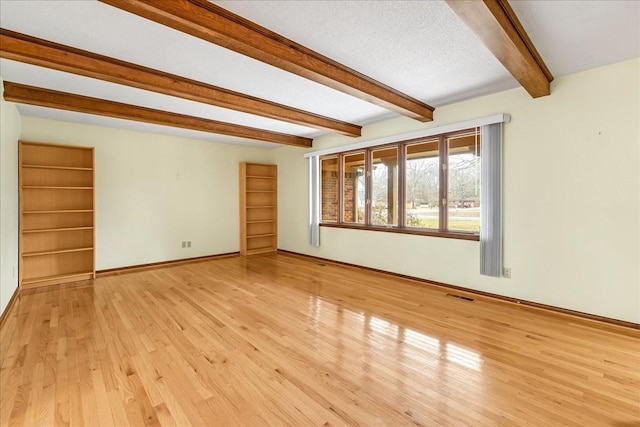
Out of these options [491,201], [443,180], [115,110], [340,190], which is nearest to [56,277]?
[115,110]

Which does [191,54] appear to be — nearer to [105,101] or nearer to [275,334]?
[105,101]

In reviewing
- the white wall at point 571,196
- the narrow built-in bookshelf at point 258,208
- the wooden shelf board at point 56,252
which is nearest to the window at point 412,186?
the white wall at point 571,196

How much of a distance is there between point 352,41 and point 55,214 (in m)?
5.02

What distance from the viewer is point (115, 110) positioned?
12.9 ft

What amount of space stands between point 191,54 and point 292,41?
0.95 metres

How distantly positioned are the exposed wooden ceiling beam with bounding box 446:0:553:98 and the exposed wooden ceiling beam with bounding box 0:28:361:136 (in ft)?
8.59

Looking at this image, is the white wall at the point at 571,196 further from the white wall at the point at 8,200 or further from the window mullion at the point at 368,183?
the white wall at the point at 8,200

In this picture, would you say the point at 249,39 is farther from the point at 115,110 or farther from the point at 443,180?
the point at 443,180

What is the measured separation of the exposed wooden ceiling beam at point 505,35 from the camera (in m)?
1.79

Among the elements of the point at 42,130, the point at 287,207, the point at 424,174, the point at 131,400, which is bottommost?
the point at 131,400

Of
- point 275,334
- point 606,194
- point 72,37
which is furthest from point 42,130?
point 606,194

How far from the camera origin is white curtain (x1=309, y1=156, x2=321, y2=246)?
19.8 feet

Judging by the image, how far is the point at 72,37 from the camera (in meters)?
2.35

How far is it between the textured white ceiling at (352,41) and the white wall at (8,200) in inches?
26.2
